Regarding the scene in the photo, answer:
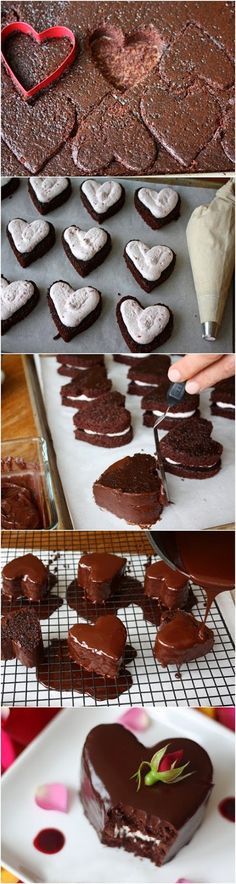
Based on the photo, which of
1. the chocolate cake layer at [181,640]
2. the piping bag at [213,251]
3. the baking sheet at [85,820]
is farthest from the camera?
the baking sheet at [85,820]

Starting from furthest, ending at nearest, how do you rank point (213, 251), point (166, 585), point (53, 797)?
point (53, 797), point (166, 585), point (213, 251)

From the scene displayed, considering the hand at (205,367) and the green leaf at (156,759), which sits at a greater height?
the hand at (205,367)

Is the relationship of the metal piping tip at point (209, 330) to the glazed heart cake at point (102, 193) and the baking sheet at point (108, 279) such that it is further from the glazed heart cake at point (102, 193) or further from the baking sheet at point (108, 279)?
the glazed heart cake at point (102, 193)

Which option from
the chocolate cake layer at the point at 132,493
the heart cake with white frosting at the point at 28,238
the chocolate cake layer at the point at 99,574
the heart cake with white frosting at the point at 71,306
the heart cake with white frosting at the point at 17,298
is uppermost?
the heart cake with white frosting at the point at 28,238

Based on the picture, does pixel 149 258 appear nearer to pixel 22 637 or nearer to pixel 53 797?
pixel 22 637

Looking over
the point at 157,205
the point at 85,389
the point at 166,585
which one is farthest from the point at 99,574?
the point at 157,205

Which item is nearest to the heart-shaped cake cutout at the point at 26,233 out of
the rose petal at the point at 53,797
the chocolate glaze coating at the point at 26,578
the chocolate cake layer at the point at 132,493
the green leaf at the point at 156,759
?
the chocolate cake layer at the point at 132,493
